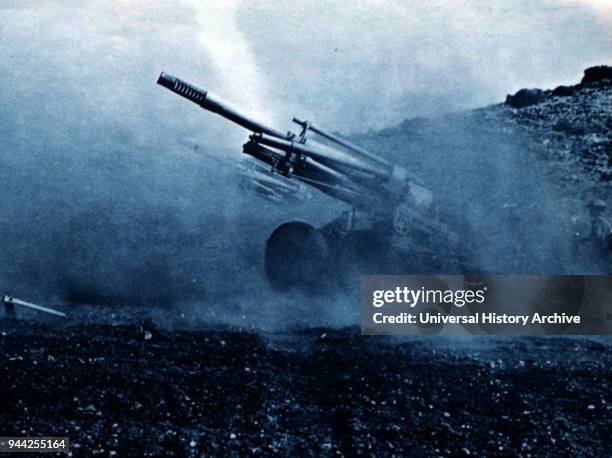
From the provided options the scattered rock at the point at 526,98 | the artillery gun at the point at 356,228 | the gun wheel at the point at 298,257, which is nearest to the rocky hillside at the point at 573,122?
the scattered rock at the point at 526,98

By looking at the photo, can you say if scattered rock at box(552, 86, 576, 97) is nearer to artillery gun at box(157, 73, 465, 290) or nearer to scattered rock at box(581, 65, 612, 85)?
scattered rock at box(581, 65, 612, 85)

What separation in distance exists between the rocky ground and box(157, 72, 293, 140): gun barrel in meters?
2.44

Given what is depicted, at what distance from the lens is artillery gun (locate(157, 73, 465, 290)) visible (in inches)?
307

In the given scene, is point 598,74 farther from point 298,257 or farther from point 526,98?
point 298,257

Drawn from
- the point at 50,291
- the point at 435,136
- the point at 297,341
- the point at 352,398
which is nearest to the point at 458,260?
the point at 297,341

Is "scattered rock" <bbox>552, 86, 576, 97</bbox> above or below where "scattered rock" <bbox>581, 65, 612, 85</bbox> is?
above

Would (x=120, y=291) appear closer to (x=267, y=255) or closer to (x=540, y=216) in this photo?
(x=267, y=255)

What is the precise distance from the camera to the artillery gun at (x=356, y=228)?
780 cm

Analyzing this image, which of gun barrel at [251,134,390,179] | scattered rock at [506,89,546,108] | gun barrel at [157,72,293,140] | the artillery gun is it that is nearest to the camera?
gun barrel at [157,72,293,140]

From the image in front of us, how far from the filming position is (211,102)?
6879 mm

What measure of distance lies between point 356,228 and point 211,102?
2641mm

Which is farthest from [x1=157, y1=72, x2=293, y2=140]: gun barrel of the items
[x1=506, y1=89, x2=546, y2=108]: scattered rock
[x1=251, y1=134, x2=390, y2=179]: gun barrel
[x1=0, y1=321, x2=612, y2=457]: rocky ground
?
[x1=506, y1=89, x2=546, y2=108]: scattered rock

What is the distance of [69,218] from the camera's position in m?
11.3

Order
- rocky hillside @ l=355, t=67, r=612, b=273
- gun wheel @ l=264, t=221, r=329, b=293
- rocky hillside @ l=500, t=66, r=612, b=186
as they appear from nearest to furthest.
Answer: gun wheel @ l=264, t=221, r=329, b=293 < rocky hillside @ l=355, t=67, r=612, b=273 < rocky hillside @ l=500, t=66, r=612, b=186
